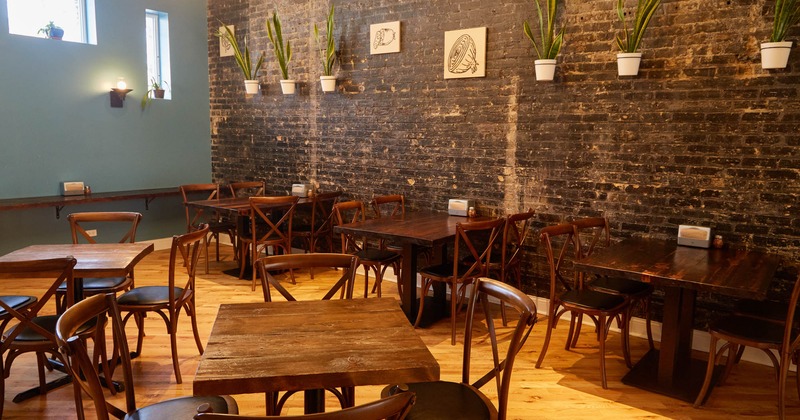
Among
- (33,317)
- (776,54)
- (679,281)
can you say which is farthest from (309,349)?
(776,54)

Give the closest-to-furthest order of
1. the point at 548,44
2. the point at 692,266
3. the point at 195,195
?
the point at 692,266 < the point at 548,44 < the point at 195,195

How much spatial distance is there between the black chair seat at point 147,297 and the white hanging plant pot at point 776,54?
3820mm

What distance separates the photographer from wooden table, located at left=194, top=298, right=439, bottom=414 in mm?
1781

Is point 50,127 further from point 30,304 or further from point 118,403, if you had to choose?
point 118,403

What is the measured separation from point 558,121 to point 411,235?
1484 mm

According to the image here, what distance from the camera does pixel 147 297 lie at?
137 inches

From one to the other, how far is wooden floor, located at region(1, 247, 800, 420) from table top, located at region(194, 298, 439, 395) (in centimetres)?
101

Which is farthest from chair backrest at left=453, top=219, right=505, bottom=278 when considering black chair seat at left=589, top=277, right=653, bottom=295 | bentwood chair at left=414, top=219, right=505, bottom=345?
black chair seat at left=589, top=277, right=653, bottom=295

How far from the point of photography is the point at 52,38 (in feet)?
19.4

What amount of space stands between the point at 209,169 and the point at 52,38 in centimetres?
225

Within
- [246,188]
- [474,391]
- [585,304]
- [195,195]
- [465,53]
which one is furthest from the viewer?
[195,195]

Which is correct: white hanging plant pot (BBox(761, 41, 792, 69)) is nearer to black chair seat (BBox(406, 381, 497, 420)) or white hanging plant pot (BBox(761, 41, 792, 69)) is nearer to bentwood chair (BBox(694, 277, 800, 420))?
bentwood chair (BBox(694, 277, 800, 420))

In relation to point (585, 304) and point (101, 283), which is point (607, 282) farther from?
point (101, 283)

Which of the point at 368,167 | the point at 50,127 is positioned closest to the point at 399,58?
the point at 368,167
